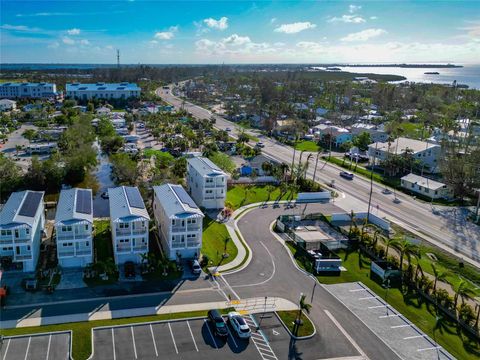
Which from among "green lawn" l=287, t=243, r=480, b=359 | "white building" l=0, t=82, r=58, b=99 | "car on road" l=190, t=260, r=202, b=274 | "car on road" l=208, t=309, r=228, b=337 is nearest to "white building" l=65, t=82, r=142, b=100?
"white building" l=0, t=82, r=58, b=99

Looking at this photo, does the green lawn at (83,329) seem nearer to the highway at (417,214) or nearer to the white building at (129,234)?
the white building at (129,234)

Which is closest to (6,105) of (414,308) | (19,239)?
(19,239)

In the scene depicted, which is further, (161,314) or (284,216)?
(284,216)

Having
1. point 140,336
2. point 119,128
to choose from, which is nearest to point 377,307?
point 140,336

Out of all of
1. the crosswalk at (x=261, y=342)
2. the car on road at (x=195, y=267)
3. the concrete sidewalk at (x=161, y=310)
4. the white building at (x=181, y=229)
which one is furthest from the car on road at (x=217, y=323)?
the white building at (x=181, y=229)

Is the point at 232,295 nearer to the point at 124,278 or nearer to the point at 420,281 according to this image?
the point at 124,278

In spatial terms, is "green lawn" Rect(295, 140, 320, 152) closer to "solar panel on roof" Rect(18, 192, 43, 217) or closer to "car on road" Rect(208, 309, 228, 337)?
"solar panel on roof" Rect(18, 192, 43, 217)
